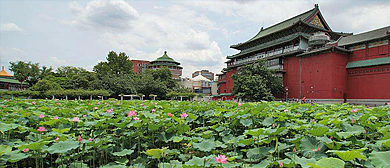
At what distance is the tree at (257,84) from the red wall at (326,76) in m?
2.58

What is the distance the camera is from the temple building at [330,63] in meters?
15.0

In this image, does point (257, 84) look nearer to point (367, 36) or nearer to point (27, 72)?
point (367, 36)

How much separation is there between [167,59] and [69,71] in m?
19.6

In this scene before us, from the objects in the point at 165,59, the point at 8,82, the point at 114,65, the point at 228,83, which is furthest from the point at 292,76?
the point at 8,82

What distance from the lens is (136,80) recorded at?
2841 centimetres

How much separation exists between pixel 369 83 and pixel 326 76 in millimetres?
2714

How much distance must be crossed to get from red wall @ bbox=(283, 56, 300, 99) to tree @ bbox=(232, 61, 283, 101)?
37.6 inches


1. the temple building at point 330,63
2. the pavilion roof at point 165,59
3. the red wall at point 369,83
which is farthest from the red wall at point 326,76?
the pavilion roof at point 165,59

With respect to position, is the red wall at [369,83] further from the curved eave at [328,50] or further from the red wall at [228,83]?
the red wall at [228,83]

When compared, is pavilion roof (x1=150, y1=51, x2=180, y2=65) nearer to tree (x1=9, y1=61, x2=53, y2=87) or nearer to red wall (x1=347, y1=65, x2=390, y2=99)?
tree (x1=9, y1=61, x2=53, y2=87)

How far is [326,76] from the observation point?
653 inches

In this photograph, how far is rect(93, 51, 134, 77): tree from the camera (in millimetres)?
31784

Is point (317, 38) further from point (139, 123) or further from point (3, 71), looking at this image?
point (3, 71)

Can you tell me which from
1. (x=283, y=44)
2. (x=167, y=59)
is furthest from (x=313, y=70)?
(x=167, y=59)
